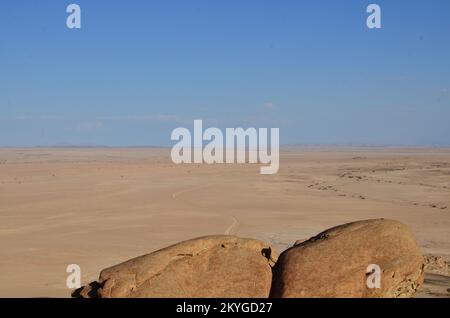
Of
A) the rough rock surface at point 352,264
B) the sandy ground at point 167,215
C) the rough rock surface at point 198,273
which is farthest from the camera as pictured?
the sandy ground at point 167,215

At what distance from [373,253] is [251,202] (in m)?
21.4

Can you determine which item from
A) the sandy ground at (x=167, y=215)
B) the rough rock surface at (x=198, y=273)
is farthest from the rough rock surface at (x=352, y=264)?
the sandy ground at (x=167, y=215)

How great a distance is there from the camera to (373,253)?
31.2ft

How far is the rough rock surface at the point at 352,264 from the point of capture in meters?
8.97

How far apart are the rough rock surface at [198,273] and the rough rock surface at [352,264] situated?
1.24ft

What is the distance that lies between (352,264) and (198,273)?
2.61m

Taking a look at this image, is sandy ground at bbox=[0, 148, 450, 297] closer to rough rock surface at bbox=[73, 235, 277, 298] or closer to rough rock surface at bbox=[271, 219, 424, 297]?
rough rock surface at bbox=[271, 219, 424, 297]

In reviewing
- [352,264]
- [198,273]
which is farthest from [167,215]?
[352,264]

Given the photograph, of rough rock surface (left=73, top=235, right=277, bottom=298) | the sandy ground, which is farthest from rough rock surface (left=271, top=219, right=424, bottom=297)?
the sandy ground

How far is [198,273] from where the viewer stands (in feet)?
31.8

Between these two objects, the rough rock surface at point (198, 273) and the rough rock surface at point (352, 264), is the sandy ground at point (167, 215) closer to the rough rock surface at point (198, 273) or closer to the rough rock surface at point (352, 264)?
the rough rock surface at point (352, 264)

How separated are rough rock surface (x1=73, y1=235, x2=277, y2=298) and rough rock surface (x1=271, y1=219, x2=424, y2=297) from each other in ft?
1.24

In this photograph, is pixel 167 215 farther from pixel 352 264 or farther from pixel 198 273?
pixel 352 264
